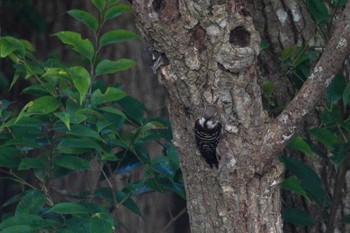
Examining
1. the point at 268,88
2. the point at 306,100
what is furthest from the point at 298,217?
the point at 306,100

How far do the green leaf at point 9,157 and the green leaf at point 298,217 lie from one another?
2.69 ft

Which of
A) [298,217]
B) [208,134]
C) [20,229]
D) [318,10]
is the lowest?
[20,229]

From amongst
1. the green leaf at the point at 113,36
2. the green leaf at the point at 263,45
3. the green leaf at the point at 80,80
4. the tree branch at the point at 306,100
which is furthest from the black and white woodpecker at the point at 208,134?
the green leaf at the point at 263,45

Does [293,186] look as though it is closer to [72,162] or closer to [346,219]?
[346,219]

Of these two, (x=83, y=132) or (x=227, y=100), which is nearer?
(x=227, y=100)

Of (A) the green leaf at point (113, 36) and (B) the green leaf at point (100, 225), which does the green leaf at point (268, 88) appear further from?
(B) the green leaf at point (100, 225)

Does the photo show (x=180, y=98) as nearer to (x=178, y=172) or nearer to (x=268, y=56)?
(x=178, y=172)

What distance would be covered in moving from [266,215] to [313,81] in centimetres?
34

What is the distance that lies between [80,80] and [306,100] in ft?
1.89

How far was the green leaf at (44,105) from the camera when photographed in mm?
2350

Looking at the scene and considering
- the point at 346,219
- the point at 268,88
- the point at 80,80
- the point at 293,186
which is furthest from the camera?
the point at 346,219

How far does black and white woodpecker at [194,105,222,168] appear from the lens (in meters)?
2.08

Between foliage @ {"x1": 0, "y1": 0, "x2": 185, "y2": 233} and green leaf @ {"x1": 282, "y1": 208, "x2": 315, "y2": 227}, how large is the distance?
337 mm

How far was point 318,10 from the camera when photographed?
260cm
